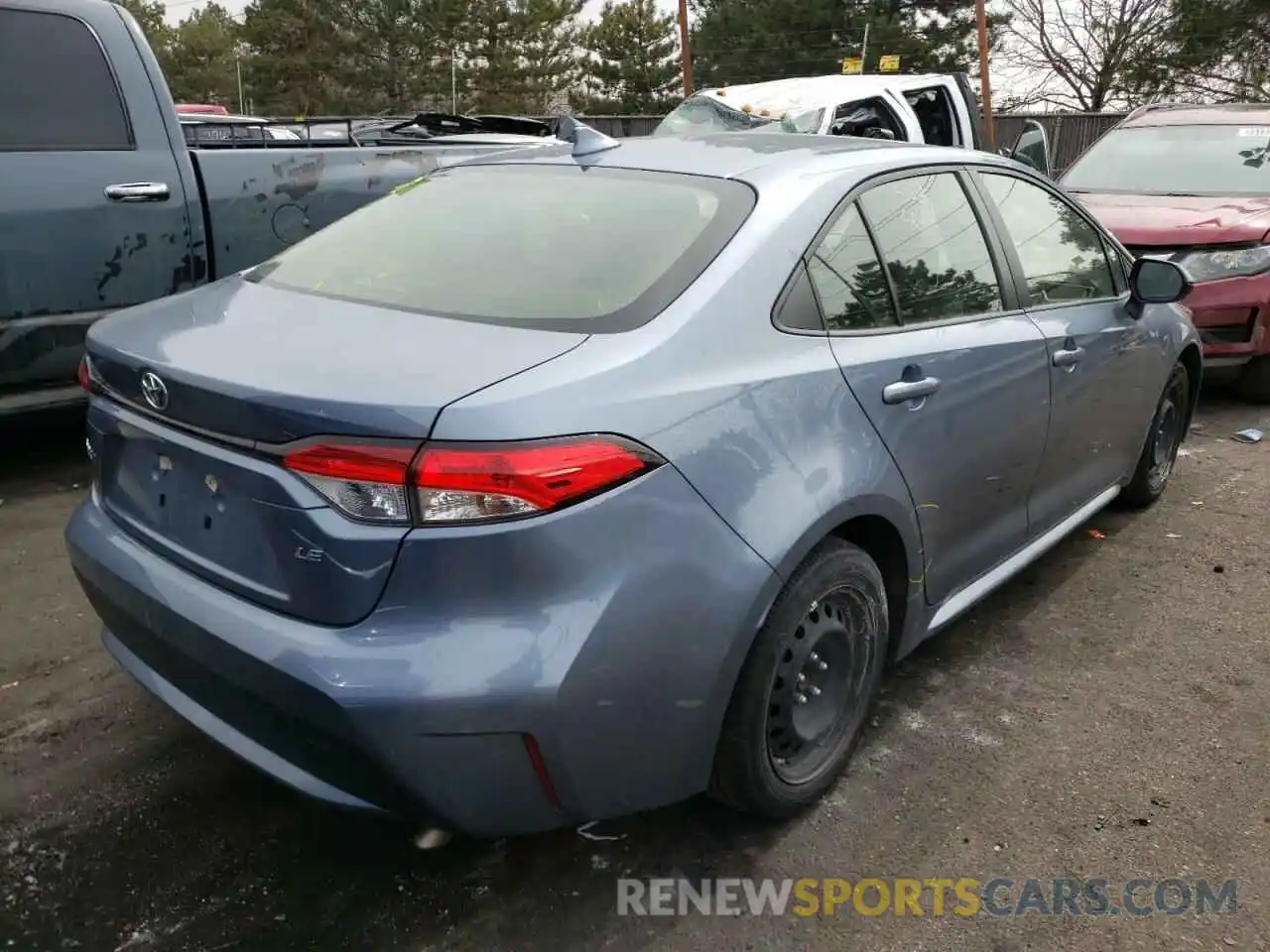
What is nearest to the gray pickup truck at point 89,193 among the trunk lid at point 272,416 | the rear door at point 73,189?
the rear door at point 73,189

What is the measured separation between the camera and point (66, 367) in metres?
4.49

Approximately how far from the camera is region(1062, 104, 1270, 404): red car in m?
6.09

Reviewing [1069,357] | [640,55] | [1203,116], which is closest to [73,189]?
[1069,357]

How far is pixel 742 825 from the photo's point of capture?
259 cm

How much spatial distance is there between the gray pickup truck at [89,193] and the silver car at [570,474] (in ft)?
6.46

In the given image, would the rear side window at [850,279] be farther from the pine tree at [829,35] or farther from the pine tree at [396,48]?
the pine tree at [396,48]

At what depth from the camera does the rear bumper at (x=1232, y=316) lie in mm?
6066

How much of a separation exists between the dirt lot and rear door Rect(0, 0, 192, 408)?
4.26ft

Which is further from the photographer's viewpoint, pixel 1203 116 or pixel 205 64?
Answer: pixel 205 64

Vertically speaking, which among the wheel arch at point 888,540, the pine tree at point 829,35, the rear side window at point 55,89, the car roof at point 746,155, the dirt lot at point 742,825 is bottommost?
the dirt lot at point 742,825

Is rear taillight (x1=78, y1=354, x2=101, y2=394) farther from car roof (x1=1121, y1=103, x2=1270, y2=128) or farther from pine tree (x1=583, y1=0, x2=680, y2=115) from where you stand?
pine tree (x1=583, y1=0, x2=680, y2=115)

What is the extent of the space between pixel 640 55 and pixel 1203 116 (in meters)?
36.8

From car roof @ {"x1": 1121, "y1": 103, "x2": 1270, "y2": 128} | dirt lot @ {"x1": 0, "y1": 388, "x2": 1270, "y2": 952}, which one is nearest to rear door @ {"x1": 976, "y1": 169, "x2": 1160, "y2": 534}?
dirt lot @ {"x1": 0, "y1": 388, "x2": 1270, "y2": 952}

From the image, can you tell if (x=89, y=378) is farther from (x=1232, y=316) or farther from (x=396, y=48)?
(x=396, y=48)
